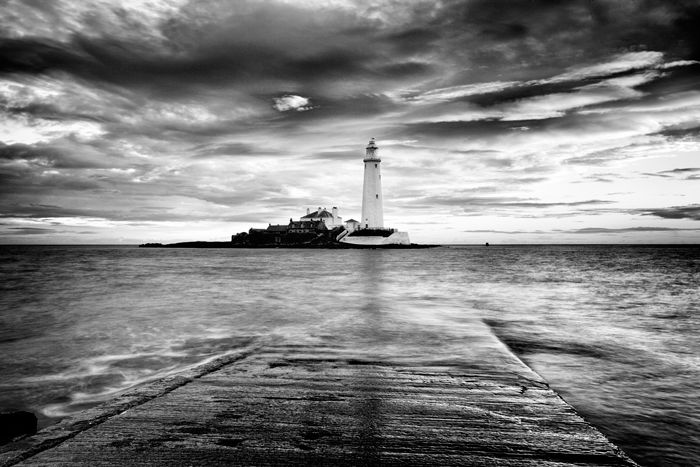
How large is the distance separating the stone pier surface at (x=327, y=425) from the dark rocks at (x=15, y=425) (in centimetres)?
40

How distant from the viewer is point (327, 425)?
3.07 meters

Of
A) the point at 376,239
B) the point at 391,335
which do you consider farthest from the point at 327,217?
the point at 391,335

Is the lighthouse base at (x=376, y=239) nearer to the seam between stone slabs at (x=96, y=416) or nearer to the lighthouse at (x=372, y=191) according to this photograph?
the lighthouse at (x=372, y=191)

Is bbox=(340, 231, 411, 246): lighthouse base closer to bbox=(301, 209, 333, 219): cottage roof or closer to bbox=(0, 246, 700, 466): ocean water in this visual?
bbox=(301, 209, 333, 219): cottage roof

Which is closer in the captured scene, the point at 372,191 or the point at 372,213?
the point at 372,191

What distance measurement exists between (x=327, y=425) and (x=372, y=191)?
196 feet

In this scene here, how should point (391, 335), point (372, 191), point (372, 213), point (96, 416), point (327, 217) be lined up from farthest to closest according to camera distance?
point (327, 217) < point (372, 213) < point (372, 191) < point (391, 335) < point (96, 416)

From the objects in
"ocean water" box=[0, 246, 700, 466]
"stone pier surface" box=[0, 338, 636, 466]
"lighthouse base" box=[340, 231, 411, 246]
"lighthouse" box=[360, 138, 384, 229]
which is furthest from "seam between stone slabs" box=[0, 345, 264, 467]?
"lighthouse base" box=[340, 231, 411, 246]

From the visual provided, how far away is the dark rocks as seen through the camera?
3.27 meters

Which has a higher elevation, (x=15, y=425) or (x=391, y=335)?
(x=15, y=425)

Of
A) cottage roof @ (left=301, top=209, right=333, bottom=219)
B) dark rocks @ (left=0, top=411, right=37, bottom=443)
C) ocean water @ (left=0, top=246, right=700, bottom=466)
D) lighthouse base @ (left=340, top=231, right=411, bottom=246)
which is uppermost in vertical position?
cottage roof @ (left=301, top=209, right=333, bottom=219)

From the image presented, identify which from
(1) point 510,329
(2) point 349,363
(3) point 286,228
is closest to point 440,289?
(1) point 510,329

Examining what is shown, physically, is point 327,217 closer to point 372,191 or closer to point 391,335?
point 372,191

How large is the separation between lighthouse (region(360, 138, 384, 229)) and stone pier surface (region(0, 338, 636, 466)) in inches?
2241
